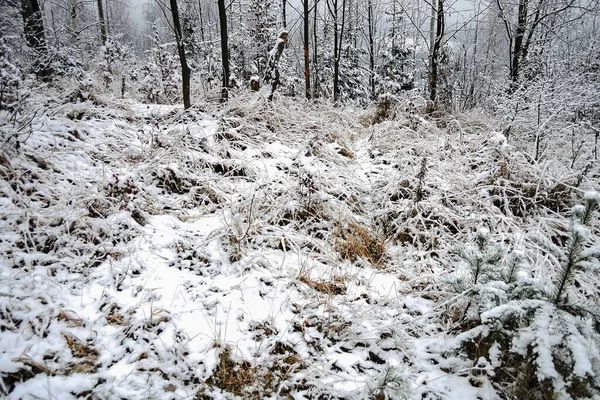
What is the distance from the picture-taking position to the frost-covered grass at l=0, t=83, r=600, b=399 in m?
1.69

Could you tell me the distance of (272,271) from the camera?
8.63 ft

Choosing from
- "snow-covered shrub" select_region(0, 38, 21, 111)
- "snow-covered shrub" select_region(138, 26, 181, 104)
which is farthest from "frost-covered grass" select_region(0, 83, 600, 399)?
"snow-covered shrub" select_region(138, 26, 181, 104)

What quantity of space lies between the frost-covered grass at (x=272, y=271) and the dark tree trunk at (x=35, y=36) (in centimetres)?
334

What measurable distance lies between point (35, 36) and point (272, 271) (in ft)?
30.6

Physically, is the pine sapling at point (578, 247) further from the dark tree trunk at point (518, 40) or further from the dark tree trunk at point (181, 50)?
the dark tree trunk at point (518, 40)

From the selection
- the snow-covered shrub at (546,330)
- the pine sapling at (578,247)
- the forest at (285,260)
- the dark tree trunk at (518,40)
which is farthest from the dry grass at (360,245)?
the dark tree trunk at (518,40)

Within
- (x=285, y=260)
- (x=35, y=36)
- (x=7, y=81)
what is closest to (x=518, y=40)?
(x=285, y=260)

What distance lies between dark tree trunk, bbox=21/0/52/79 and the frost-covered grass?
3.34 metres

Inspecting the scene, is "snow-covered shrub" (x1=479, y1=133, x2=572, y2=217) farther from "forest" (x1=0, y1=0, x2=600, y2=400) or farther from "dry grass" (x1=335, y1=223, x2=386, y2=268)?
"dry grass" (x1=335, y1=223, x2=386, y2=268)

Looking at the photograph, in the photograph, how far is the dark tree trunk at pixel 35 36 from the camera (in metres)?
6.73

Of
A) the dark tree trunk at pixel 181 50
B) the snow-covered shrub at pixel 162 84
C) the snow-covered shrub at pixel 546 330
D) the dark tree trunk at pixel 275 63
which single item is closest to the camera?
the snow-covered shrub at pixel 546 330

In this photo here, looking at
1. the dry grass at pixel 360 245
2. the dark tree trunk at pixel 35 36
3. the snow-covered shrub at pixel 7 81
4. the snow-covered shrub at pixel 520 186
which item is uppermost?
the dark tree trunk at pixel 35 36

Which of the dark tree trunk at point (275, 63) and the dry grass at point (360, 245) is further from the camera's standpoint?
the dark tree trunk at point (275, 63)

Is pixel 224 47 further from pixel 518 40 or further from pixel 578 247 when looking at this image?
pixel 518 40
